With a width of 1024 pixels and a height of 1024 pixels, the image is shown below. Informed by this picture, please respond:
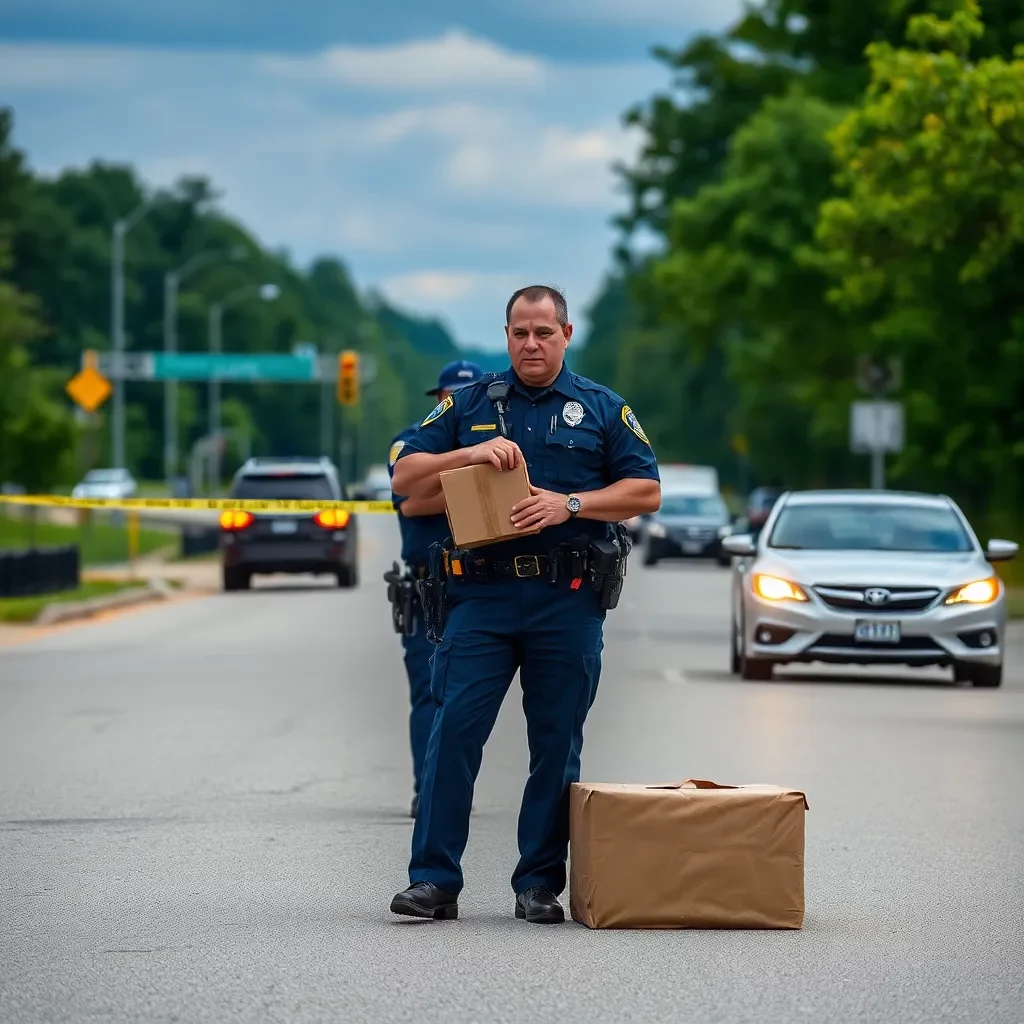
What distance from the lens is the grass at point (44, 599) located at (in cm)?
2792

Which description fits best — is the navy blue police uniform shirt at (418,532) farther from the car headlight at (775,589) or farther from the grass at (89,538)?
the grass at (89,538)

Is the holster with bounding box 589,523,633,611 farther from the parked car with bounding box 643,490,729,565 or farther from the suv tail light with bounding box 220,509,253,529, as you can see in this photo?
the parked car with bounding box 643,490,729,565

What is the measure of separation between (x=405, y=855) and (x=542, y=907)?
1927 millimetres

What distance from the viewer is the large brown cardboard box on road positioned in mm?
7977

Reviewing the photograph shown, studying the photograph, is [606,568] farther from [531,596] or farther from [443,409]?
[443,409]

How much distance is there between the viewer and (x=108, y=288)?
142500mm

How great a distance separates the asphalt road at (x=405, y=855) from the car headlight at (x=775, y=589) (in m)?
0.68

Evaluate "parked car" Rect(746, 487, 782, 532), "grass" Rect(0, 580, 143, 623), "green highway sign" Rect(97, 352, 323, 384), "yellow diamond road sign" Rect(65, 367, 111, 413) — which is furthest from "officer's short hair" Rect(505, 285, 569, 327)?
"green highway sign" Rect(97, 352, 323, 384)

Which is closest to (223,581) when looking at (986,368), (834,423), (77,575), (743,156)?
(77,575)

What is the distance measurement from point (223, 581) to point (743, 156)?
16982 mm

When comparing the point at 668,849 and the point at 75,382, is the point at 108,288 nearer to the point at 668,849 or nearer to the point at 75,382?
the point at 75,382

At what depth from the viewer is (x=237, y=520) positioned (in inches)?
1380

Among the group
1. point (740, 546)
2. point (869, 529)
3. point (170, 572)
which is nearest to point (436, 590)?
point (740, 546)

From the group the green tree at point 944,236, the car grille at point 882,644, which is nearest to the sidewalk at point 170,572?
the green tree at point 944,236
